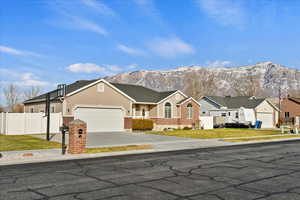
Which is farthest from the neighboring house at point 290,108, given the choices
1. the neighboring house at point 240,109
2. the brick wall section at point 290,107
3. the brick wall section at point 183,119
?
the brick wall section at point 183,119

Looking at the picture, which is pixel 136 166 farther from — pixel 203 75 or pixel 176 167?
pixel 203 75

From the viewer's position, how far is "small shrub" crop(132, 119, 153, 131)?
3406 cm

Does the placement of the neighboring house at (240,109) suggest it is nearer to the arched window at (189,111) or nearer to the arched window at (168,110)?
the arched window at (189,111)

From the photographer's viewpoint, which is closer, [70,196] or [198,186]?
[70,196]

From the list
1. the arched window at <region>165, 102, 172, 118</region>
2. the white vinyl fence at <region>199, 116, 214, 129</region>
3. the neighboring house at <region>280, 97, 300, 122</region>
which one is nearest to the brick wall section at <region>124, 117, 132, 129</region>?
the arched window at <region>165, 102, 172, 118</region>

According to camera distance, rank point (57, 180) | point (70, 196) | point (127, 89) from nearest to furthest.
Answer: point (70, 196), point (57, 180), point (127, 89)

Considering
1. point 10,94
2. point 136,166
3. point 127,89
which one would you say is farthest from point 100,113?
point 10,94

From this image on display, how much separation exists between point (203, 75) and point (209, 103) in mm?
35056

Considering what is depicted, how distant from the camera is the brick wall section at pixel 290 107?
5333 cm

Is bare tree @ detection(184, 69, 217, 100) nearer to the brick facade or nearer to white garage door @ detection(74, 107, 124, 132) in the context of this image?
the brick facade

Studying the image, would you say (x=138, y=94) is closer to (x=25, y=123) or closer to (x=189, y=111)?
(x=189, y=111)

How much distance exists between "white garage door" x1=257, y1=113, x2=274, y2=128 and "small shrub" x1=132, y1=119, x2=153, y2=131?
20.3 m

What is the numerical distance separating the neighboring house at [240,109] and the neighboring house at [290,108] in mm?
4419

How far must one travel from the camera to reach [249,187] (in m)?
8.43
